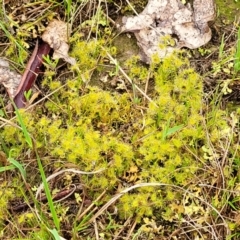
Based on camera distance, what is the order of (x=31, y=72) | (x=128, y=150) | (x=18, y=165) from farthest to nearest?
(x=31, y=72) → (x=128, y=150) → (x=18, y=165)

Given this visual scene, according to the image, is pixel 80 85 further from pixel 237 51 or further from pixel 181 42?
pixel 237 51

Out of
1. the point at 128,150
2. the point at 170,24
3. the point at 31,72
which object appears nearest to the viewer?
the point at 128,150

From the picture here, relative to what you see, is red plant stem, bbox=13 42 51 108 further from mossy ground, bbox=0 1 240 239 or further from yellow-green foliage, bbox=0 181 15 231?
yellow-green foliage, bbox=0 181 15 231

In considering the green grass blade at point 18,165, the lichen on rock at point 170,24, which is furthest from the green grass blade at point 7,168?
the lichen on rock at point 170,24

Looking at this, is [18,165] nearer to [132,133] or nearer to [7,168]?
[7,168]

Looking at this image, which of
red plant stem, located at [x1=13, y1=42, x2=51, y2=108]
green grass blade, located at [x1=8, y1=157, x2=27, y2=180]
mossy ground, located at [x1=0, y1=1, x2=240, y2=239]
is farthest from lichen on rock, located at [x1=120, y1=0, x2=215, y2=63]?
green grass blade, located at [x1=8, y1=157, x2=27, y2=180]

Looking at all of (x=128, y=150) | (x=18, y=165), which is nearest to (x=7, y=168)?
(x=18, y=165)
